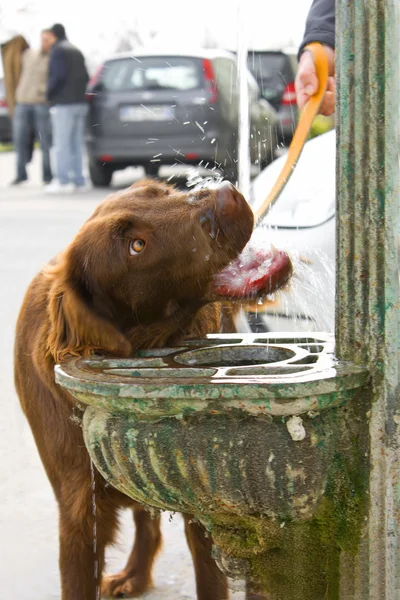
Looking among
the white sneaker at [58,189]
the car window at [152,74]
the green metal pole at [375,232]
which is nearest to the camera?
the green metal pole at [375,232]

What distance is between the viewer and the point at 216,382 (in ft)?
5.98

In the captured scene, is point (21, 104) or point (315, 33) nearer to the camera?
point (315, 33)

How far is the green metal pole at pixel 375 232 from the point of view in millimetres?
1812

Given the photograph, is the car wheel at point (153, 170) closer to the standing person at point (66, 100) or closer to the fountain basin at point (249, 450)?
the standing person at point (66, 100)

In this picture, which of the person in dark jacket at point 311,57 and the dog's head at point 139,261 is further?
the person in dark jacket at point 311,57

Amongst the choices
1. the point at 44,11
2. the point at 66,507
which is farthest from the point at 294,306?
the point at 44,11

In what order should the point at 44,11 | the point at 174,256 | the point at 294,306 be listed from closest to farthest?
the point at 174,256
the point at 294,306
the point at 44,11

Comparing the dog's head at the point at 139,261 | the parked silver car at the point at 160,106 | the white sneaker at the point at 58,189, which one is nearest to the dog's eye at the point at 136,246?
the dog's head at the point at 139,261

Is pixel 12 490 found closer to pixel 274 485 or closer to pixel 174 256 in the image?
pixel 174 256

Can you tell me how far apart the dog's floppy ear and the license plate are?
1009 centimetres

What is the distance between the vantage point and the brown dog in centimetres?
238

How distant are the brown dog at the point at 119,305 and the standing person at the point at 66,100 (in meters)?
10.5

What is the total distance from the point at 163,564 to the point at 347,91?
1.93 metres

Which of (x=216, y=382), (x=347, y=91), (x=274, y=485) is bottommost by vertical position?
(x=274, y=485)
